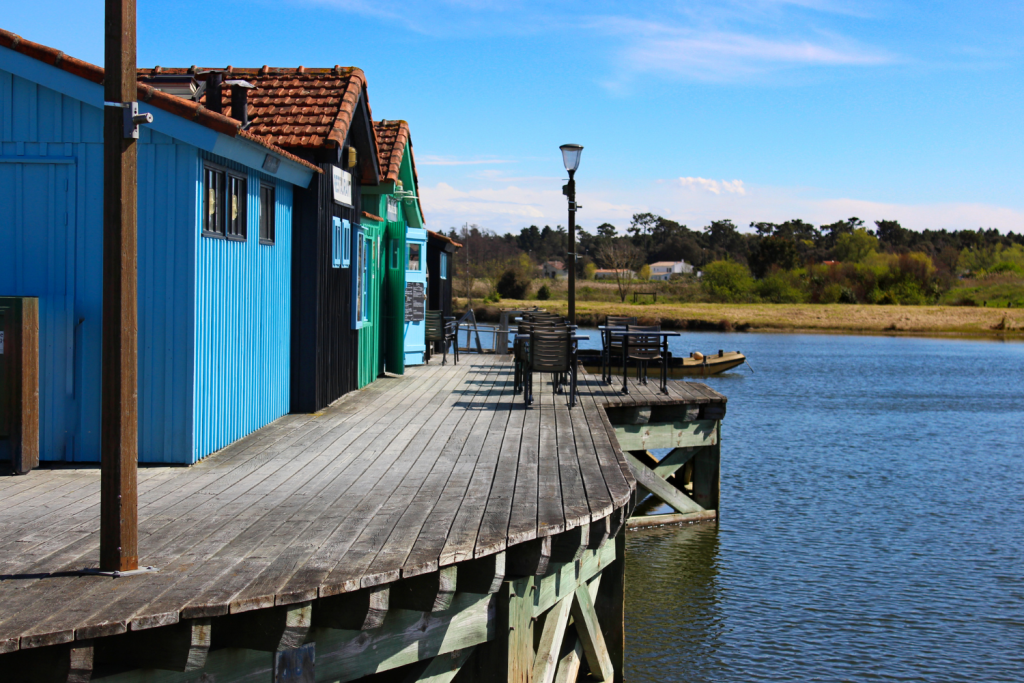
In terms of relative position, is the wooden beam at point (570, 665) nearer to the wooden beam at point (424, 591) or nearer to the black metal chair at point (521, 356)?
the wooden beam at point (424, 591)

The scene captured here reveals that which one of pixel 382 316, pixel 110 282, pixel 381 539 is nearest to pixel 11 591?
pixel 110 282

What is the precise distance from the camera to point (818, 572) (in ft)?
35.9

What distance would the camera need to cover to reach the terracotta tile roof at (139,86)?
6906 millimetres

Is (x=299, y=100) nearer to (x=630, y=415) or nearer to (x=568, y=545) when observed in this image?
(x=630, y=415)

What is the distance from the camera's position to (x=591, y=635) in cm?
717

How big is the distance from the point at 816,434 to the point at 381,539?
17637 millimetres

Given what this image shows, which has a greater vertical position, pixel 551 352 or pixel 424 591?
pixel 551 352

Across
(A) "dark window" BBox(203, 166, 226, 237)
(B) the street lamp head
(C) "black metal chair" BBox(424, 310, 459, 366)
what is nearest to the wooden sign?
(C) "black metal chair" BBox(424, 310, 459, 366)

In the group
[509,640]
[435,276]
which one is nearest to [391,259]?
[435,276]

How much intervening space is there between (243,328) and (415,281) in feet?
24.1

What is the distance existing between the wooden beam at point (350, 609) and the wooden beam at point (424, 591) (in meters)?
0.24

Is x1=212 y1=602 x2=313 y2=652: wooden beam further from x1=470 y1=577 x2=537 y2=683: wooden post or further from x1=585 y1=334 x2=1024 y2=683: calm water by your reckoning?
x1=585 y1=334 x2=1024 y2=683: calm water

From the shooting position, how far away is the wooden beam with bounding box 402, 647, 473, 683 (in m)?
5.18

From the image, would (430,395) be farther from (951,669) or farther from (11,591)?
(11,591)
